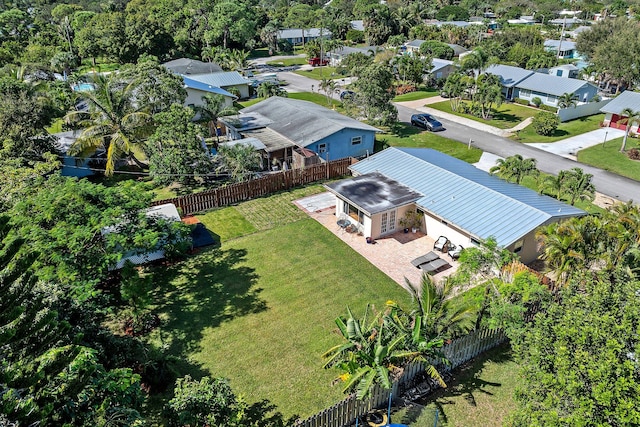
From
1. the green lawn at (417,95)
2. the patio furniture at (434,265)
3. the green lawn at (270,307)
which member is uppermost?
the green lawn at (417,95)

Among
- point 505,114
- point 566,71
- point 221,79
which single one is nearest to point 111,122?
point 221,79

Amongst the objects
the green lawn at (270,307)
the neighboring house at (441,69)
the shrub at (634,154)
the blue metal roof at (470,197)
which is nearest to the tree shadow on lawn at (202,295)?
the green lawn at (270,307)

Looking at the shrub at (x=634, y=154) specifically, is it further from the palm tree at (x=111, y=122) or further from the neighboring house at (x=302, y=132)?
the palm tree at (x=111, y=122)

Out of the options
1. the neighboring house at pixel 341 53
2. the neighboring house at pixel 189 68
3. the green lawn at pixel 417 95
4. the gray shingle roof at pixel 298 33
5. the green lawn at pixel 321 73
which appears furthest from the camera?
the gray shingle roof at pixel 298 33

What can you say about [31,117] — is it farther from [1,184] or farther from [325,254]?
[325,254]

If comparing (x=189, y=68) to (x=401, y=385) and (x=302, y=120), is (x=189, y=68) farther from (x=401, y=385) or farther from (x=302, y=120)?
(x=401, y=385)

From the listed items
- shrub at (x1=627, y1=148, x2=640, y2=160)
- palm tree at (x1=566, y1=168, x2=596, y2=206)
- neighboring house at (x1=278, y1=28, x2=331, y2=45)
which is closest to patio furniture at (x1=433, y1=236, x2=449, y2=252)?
palm tree at (x1=566, y1=168, x2=596, y2=206)

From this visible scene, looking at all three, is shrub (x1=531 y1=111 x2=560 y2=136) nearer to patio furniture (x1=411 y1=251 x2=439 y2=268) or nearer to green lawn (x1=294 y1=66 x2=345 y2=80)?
patio furniture (x1=411 y1=251 x2=439 y2=268)
